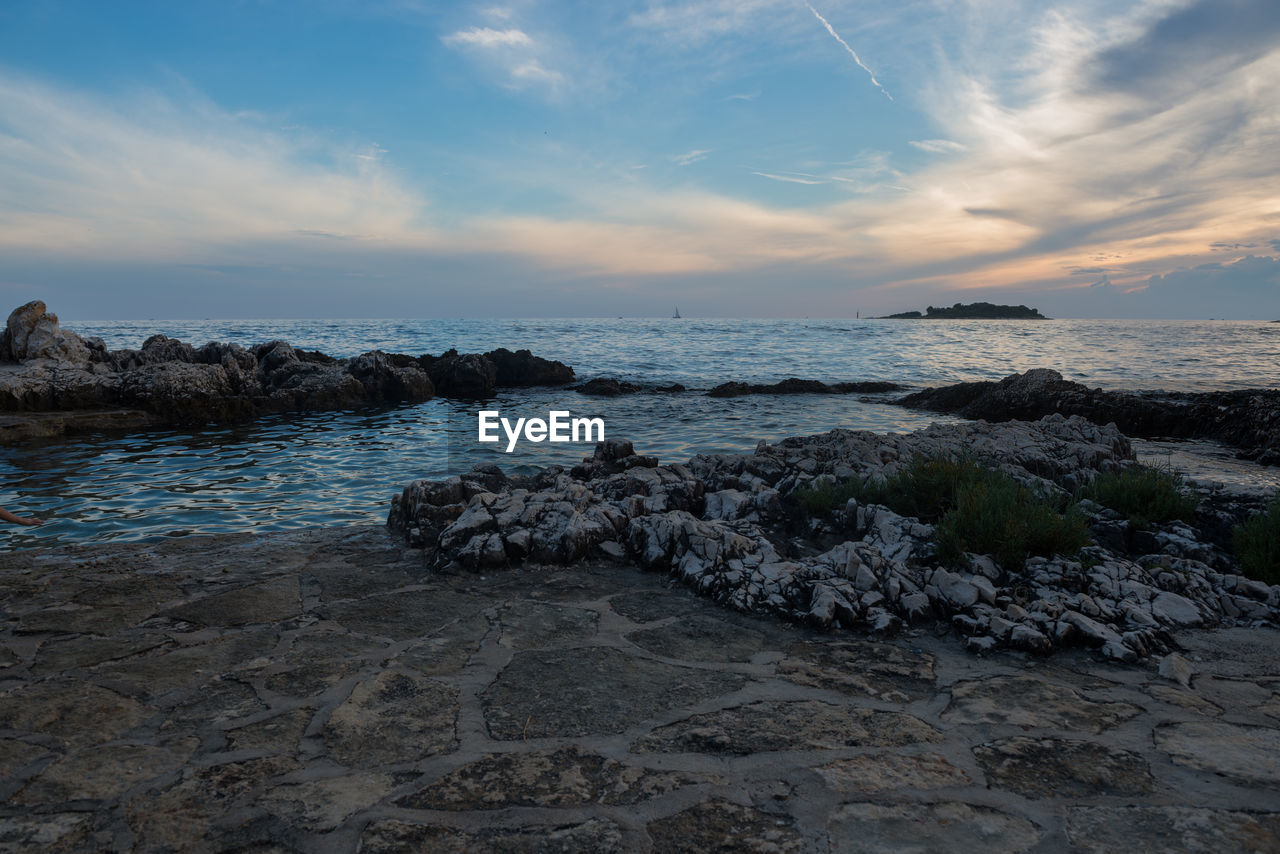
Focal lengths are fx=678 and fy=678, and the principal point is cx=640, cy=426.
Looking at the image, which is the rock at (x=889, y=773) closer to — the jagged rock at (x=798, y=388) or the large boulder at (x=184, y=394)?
the large boulder at (x=184, y=394)

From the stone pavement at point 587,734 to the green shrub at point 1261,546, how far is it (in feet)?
3.33

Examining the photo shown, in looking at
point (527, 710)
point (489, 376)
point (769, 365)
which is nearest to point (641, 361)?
point (769, 365)

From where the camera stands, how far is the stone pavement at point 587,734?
2.31 m

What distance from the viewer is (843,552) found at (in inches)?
187

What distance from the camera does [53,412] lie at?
14.8m

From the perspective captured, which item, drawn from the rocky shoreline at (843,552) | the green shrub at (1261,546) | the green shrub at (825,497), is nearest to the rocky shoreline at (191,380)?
the rocky shoreline at (843,552)

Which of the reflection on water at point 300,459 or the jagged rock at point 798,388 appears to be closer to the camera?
the reflection on water at point 300,459

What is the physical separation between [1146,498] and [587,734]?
5696 millimetres

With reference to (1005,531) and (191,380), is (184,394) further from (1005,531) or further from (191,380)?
(1005,531)

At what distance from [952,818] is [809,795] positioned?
0.48 metres

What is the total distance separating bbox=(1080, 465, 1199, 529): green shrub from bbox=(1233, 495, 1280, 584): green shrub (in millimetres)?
661

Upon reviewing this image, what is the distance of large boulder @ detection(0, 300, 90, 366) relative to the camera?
19312 mm

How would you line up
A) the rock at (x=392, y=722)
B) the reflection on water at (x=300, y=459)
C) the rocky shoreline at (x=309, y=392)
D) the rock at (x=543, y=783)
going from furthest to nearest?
the rocky shoreline at (x=309, y=392) < the reflection on water at (x=300, y=459) < the rock at (x=392, y=722) < the rock at (x=543, y=783)

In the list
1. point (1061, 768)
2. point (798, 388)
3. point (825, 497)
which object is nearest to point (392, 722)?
point (1061, 768)
